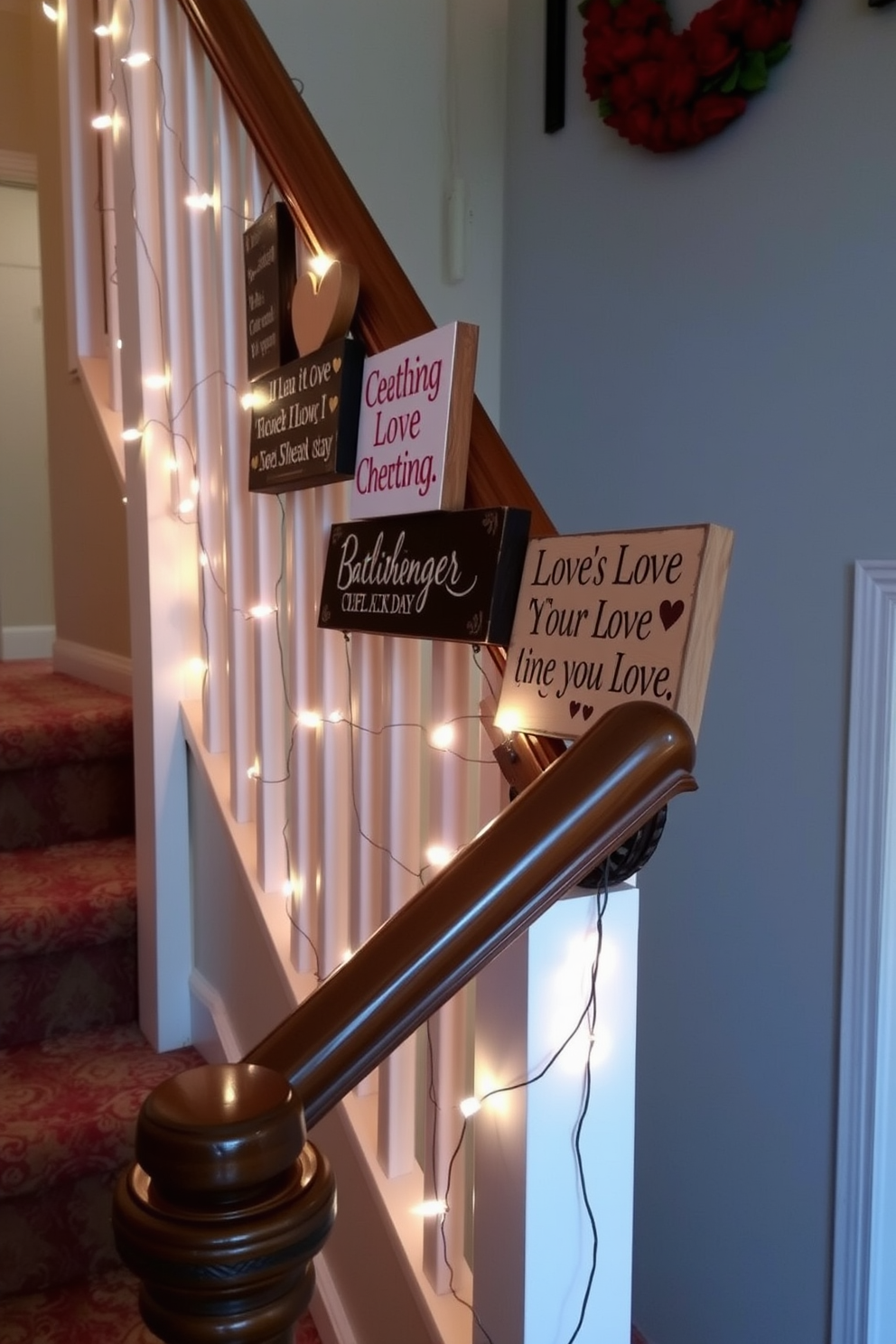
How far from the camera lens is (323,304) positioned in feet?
3.64

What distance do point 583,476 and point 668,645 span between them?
173cm

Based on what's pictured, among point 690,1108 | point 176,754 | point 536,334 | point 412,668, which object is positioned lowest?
point 690,1108

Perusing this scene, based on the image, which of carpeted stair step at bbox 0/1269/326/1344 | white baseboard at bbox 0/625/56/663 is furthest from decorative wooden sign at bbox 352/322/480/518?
white baseboard at bbox 0/625/56/663

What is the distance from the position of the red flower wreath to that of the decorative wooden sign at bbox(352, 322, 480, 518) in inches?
51.8

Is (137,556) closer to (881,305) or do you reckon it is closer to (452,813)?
(452,813)

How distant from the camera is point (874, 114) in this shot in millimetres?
1764

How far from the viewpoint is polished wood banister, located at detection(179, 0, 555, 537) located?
0.92m

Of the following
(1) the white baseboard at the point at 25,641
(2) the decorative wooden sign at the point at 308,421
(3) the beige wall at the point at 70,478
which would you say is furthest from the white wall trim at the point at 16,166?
(2) the decorative wooden sign at the point at 308,421

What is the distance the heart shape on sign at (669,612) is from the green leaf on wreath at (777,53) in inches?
64.0

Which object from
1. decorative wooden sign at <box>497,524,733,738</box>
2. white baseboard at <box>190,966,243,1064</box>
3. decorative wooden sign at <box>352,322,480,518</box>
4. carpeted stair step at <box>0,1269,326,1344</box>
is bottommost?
carpeted stair step at <box>0,1269,326,1344</box>

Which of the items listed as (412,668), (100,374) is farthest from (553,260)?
(412,668)

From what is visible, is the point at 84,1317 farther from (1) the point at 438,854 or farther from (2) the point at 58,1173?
(1) the point at 438,854

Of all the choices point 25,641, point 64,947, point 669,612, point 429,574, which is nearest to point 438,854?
point 429,574

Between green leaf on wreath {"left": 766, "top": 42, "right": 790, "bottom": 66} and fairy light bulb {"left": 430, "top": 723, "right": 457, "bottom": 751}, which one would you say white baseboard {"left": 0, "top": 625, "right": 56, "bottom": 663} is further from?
fairy light bulb {"left": 430, "top": 723, "right": 457, "bottom": 751}
